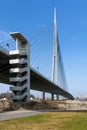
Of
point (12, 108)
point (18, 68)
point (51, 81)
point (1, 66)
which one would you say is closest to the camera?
point (12, 108)

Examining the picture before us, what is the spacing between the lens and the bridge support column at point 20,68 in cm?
5700

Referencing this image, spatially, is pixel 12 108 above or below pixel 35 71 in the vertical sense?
below

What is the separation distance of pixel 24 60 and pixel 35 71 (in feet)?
34.4

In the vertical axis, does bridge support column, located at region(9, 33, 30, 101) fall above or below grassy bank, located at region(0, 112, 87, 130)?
above

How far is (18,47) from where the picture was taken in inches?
2308

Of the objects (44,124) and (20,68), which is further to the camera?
(20,68)

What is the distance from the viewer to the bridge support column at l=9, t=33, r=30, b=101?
187 ft

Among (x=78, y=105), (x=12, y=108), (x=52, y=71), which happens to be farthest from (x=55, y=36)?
(x=12, y=108)

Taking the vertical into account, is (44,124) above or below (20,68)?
below

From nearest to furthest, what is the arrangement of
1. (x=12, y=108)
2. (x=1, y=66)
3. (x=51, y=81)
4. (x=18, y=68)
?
(x=12, y=108) < (x=18, y=68) < (x=1, y=66) < (x=51, y=81)

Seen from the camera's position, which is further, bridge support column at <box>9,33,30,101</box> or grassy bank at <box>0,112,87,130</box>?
bridge support column at <box>9,33,30,101</box>

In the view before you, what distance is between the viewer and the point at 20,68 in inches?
2271

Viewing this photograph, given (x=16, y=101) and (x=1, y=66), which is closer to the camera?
(x=16, y=101)

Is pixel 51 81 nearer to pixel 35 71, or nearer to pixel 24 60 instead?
pixel 35 71
